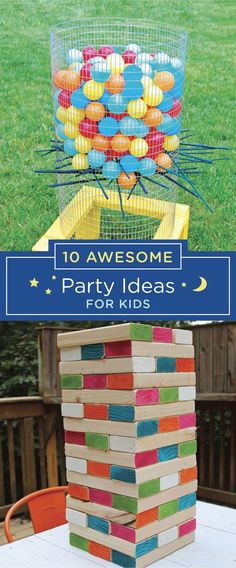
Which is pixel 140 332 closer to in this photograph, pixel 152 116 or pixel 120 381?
pixel 120 381

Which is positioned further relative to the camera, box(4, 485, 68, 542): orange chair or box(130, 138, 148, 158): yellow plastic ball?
box(130, 138, 148, 158): yellow plastic ball

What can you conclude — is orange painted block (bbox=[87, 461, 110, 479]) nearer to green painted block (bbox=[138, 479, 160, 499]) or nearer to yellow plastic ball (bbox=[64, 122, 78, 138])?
green painted block (bbox=[138, 479, 160, 499])

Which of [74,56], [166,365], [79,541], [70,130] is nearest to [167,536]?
[79,541]

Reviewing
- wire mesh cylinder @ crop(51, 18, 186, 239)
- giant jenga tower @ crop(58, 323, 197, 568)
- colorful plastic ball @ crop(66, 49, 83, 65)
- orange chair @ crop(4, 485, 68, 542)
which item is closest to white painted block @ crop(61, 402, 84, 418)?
giant jenga tower @ crop(58, 323, 197, 568)

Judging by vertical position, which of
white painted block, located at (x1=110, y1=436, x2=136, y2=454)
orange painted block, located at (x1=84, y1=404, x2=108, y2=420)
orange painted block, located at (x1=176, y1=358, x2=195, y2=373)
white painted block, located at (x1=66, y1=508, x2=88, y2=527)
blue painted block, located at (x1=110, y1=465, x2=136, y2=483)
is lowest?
white painted block, located at (x1=66, y1=508, x2=88, y2=527)

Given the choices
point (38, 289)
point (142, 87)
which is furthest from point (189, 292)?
point (142, 87)

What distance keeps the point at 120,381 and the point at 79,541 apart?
0.29 meters

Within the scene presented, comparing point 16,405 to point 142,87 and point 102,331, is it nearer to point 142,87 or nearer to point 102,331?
point 142,87

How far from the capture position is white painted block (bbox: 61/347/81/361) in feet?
2.90

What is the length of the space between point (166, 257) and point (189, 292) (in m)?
0.14

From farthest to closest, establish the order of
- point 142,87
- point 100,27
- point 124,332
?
point 100,27, point 142,87, point 124,332

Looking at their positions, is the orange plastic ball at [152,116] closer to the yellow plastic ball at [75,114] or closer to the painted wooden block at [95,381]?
the yellow plastic ball at [75,114]

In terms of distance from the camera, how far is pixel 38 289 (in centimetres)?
159

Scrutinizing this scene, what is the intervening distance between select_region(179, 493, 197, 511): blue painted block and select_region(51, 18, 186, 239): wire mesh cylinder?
0.92 meters
